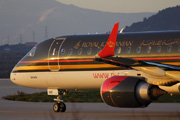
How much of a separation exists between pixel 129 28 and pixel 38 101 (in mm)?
163175

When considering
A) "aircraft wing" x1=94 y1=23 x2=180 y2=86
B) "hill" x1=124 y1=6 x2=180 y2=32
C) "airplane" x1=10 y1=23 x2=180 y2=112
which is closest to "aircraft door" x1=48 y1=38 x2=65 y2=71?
"airplane" x1=10 y1=23 x2=180 y2=112

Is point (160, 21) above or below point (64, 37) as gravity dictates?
above

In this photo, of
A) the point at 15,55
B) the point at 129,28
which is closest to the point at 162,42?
the point at 15,55

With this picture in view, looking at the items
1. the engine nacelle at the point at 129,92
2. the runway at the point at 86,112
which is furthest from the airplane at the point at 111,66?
the runway at the point at 86,112

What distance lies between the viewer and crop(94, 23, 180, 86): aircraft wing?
19562 mm

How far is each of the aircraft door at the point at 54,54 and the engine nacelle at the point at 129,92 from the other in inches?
205

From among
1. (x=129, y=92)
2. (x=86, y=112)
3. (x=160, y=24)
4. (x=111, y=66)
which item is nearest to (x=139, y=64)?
(x=129, y=92)

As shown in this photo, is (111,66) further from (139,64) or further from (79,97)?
(79,97)

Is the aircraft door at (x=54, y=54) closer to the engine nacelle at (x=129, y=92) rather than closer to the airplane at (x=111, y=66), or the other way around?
the airplane at (x=111, y=66)

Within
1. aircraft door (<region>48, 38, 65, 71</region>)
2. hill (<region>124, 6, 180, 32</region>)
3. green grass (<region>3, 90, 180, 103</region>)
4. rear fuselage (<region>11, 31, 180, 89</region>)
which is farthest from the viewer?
hill (<region>124, 6, 180, 32</region>)

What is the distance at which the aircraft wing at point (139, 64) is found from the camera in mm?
19562

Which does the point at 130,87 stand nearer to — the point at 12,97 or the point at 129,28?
the point at 12,97

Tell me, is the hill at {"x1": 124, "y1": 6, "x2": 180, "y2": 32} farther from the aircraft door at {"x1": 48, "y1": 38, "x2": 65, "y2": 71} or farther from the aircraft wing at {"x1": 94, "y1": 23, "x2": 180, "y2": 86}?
the aircraft wing at {"x1": 94, "y1": 23, "x2": 180, "y2": 86}

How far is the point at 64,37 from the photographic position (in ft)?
84.7
